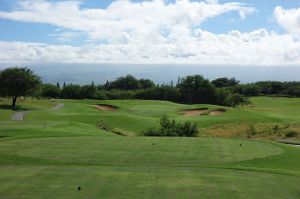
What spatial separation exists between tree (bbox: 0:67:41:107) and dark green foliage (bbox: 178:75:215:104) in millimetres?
57824

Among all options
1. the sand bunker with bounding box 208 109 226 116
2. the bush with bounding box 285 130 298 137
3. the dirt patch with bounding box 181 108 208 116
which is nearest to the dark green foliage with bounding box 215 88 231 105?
the dirt patch with bounding box 181 108 208 116

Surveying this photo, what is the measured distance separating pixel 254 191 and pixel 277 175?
3220mm

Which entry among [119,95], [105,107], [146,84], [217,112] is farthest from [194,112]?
[146,84]

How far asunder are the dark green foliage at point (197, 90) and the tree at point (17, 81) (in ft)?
190

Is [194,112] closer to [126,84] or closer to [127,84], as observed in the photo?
[126,84]

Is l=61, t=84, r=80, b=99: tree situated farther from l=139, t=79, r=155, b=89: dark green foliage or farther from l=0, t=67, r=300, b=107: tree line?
l=139, t=79, r=155, b=89: dark green foliage

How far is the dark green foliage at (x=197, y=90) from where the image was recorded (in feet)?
380

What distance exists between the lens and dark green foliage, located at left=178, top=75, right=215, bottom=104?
116m

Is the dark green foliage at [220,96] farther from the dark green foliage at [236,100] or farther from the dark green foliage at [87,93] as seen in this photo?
the dark green foliage at [87,93]

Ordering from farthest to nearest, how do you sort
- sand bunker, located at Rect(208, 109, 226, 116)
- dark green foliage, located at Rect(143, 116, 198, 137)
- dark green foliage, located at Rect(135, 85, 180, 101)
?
dark green foliage, located at Rect(135, 85, 180, 101)
sand bunker, located at Rect(208, 109, 226, 116)
dark green foliage, located at Rect(143, 116, 198, 137)

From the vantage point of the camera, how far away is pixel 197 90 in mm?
116688

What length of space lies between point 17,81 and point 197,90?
6114 cm

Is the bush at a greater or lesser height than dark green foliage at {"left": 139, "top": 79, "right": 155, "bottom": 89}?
lesser

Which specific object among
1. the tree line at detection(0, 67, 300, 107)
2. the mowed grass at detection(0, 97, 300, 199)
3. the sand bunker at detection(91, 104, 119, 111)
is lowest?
the sand bunker at detection(91, 104, 119, 111)
